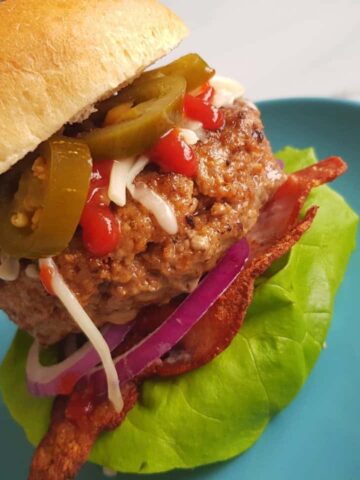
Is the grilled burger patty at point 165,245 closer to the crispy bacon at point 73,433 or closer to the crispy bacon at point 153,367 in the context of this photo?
the crispy bacon at point 153,367

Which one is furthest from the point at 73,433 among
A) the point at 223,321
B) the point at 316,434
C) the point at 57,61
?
the point at 57,61

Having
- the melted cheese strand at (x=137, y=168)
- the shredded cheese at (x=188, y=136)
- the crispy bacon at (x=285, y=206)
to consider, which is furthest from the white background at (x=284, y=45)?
the melted cheese strand at (x=137, y=168)

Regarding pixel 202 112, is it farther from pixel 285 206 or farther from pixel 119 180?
pixel 285 206

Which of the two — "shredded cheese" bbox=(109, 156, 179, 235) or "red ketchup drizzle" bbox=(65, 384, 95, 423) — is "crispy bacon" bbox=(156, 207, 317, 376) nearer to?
"red ketchup drizzle" bbox=(65, 384, 95, 423)

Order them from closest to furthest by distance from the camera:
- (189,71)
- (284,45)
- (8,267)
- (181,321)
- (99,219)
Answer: (99,219), (8,267), (189,71), (181,321), (284,45)

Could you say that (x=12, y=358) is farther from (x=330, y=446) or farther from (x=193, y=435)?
(x=330, y=446)

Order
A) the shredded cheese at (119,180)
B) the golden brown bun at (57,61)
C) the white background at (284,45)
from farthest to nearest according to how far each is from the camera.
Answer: the white background at (284,45) < the shredded cheese at (119,180) < the golden brown bun at (57,61)

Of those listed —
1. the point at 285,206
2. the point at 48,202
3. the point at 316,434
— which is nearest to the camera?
the point at 48,202
